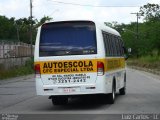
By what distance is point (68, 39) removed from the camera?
62.6ft

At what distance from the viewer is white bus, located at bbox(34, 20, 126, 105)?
61.1 feet

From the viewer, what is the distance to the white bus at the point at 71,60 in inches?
733

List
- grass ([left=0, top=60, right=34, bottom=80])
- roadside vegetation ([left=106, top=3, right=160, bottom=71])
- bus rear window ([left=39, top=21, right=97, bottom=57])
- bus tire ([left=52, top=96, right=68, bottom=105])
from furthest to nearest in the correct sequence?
1. roadside vegetation ([left=106, top=3, right=160, bottom=71])
2. grass ([left=0, top=60, right=34, bottom=80])
3. bus tire ([left=52, top=96, right=68, bottom=105])
4. bus rear window ([left=39, top=21, right=97, bottom=57])

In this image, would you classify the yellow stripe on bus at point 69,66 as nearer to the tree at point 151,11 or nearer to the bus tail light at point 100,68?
the bus tail light at point 100,68

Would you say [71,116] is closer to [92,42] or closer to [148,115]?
[148,115]

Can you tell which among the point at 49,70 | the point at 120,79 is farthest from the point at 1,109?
the point at 120,79

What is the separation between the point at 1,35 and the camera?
11419cm

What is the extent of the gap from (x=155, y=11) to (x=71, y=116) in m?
90.3

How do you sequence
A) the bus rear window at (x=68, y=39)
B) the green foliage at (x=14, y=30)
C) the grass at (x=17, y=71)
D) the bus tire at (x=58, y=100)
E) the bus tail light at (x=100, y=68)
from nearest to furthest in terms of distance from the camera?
the bus tail light at (x=100, y=68) < the bus rear window at (x=68, y=39) < the bus tire at (x=58, y=100) < the grass at (x=17, y=71) < the green foliage at (x=14, y=30)

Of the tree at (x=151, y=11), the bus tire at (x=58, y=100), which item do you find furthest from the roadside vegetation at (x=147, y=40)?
the bus tire at (x=58, y=100)

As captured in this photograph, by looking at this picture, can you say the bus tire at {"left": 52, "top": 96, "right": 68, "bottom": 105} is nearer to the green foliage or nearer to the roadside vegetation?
the roadside vegetation

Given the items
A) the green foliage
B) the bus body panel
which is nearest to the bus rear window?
the bus body panel

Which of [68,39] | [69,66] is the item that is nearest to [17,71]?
[68,39]

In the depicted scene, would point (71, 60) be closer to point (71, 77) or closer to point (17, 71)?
point (71, 77)
